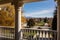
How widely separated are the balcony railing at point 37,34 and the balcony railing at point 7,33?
3.17 feet

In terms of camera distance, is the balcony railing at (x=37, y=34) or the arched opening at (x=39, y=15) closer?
the balcony railing at (x=37, y=34)

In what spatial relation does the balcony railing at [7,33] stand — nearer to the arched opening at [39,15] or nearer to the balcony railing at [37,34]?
the balcony railing at [37,34]

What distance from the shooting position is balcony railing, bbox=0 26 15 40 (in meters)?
7.96

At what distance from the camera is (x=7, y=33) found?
8273 mm

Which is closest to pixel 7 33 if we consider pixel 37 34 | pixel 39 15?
pixel 37 34

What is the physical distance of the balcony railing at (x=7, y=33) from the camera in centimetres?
796

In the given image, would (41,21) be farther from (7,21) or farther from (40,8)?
(7,21)

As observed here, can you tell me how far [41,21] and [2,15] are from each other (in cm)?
349

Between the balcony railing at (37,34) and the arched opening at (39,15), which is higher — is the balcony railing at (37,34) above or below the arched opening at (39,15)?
below

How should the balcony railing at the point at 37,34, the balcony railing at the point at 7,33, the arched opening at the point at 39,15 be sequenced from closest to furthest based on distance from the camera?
the balcony railing at the point at 37,34
the balcony railing at the point at 7,33
the arched opening at the point at 39,15

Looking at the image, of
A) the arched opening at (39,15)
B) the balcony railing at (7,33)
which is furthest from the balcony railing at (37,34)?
the arched opening at (39,15)

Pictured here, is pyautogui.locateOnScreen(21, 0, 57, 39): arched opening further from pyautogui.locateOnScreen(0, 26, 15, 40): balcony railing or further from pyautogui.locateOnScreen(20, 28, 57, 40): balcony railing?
pyautogui.locateOnScreen(20, 28, 57, 40): balcony railing

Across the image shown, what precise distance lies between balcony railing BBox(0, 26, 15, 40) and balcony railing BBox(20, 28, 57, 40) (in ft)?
3.17

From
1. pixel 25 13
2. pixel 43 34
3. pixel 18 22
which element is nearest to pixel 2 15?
pixel 25 13
